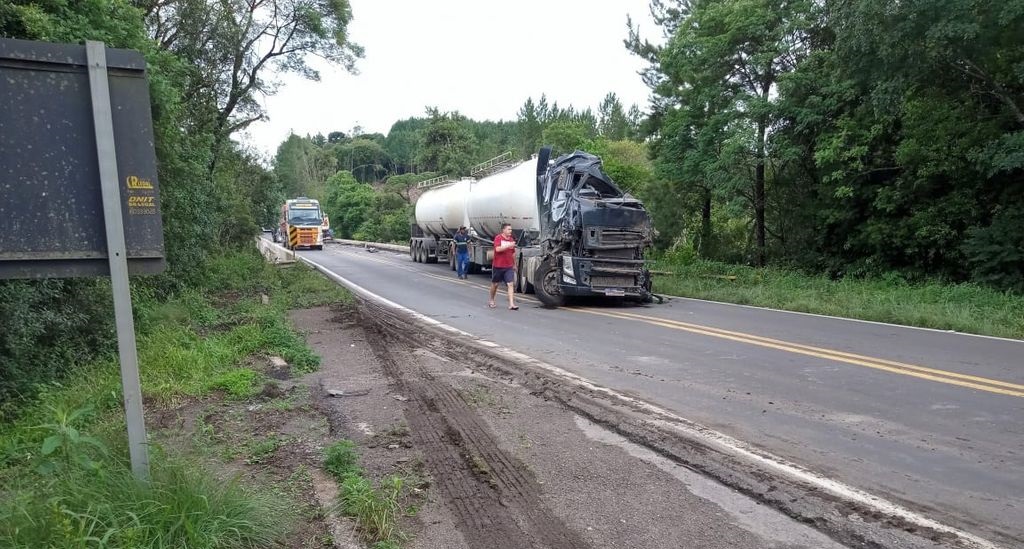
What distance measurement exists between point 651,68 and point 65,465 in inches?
1012

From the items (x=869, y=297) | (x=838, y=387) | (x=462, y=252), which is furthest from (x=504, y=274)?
(x=462, y=252)

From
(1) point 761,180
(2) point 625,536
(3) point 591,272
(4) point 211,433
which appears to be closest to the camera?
(2) point 625,536

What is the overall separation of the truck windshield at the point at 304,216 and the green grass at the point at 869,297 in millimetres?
32785

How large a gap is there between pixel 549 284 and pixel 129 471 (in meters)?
11.6

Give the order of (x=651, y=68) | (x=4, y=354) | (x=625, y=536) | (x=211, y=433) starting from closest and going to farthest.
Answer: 1. (x=625, y=536)
2. (x=211, y=433)
3. (x=4, y=354)
4. (x=651, y=68)

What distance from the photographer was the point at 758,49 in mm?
19406

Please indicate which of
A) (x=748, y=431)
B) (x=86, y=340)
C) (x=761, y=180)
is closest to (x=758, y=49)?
(x=761, y=180)

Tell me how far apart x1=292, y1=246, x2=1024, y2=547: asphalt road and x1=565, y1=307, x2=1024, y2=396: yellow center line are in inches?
0.9

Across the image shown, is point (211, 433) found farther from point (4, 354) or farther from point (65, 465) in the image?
point (4, 354)

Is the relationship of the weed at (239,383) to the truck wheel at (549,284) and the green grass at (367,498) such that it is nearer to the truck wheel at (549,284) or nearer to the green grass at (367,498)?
the green grass at (367,498)

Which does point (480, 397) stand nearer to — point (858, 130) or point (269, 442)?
point (269, 442)

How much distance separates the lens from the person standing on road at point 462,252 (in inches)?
916

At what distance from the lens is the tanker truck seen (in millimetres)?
14141

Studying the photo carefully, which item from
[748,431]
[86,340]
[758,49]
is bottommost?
[748,431]
